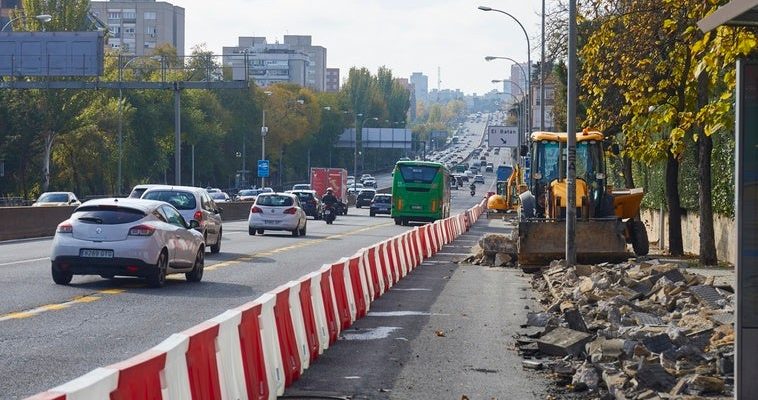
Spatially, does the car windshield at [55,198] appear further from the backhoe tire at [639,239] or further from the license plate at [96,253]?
the license plate at [96,253]

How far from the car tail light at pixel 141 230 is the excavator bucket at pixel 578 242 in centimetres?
950

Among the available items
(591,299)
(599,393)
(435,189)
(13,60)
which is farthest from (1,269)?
(435,189)

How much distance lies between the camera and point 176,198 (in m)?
31.5

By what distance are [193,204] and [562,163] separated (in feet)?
26.8

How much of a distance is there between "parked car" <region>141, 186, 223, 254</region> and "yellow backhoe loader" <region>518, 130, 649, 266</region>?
6.76 meters

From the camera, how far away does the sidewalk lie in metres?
11.6

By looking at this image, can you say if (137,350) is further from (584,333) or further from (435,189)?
(435,189)

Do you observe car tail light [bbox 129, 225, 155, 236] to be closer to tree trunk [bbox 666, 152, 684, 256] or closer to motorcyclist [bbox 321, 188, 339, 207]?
tree trunk [bbox 666, 152, 684, 256]

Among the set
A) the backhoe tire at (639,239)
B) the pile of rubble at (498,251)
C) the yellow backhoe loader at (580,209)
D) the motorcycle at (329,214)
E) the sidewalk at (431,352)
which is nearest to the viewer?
the sidewalk at (431,352)

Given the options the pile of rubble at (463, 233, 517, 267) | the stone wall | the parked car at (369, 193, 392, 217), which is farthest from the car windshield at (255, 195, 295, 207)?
the parked car at (369, 193, 392, 217)

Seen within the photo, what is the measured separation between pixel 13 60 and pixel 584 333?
150ft

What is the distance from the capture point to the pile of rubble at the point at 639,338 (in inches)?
445

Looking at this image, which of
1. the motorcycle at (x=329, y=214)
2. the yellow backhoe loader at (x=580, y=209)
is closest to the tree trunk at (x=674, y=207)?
the yellow backhoe loader at (x=580, y=209)

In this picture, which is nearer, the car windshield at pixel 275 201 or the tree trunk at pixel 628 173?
the car windshield at pixel 275 201
